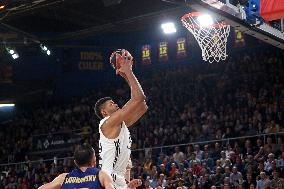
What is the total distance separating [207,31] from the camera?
43.3 feet

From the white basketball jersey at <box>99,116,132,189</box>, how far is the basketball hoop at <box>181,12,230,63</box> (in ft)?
22.0

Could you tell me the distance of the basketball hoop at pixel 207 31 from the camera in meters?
12.5

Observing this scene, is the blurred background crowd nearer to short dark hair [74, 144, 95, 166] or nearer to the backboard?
the backboard

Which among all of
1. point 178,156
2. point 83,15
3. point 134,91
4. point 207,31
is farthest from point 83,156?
point 83,15

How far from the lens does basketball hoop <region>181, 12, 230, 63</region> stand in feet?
40.9

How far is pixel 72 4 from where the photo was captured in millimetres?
21750

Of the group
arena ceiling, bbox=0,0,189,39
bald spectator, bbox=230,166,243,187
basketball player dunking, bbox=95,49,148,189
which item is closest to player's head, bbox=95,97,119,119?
basketball player dunking, bbox=95,49,148,189

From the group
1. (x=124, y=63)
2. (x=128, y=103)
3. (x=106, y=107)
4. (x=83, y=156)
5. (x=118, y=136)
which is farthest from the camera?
(x=106, y=107)

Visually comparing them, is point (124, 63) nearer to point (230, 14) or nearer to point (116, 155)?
point (116, 155)

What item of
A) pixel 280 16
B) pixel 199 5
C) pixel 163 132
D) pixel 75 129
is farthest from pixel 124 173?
pixel 75 129

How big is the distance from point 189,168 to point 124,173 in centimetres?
1022

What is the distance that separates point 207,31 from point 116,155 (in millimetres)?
8023

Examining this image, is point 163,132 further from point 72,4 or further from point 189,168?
point 72,4

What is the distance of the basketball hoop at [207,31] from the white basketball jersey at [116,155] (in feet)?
22.0
